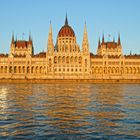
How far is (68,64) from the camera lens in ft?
424

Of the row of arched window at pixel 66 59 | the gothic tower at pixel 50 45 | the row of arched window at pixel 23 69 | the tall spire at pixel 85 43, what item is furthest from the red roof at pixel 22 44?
the tall spire at pixel 85 43

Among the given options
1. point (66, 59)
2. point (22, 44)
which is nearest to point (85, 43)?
point (66, 59)

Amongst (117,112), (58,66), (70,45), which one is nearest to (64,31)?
(70,45)

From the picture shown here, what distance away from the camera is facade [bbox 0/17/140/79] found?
125438mm

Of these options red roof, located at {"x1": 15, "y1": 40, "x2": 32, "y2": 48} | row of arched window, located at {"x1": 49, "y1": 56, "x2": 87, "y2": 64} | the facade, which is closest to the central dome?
the facade

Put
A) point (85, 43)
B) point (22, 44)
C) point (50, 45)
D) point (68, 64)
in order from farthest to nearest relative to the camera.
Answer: point (22, 44) → point (85, 43) → point (50, 45) → point (68, 64)

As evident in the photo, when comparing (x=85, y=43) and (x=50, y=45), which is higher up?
(x=85, y=43)

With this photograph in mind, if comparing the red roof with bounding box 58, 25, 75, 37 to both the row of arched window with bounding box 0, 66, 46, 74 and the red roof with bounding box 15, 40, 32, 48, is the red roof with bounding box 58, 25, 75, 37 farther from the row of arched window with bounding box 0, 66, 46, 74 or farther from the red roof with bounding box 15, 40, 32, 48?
the row of arched window with bounding box 0, 66, 46, 74

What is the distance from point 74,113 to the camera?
23.1m

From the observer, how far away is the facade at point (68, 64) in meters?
125

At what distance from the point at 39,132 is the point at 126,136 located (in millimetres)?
4798

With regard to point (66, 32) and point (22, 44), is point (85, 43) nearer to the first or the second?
point (66, 32)

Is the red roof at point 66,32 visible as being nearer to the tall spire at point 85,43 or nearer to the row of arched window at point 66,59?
the tall spire at point 85,43

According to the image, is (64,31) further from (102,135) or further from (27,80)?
(102,135)
